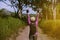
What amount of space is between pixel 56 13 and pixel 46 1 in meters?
0.23

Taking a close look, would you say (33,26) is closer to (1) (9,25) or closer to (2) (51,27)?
(1) (9,25)

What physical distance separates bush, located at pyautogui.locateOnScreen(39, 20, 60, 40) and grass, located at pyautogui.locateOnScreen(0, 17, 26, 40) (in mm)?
298

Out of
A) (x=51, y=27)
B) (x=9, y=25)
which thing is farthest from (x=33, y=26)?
(x=51, y=27)

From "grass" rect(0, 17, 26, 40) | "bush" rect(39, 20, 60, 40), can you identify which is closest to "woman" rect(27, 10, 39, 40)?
"grass" rect(0, 17, 26, 40)

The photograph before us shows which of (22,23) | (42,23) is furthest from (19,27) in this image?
(42,23)

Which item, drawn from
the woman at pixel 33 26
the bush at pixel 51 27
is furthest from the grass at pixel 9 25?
the woman at pixel 33 26

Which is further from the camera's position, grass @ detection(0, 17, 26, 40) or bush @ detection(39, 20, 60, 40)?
bush @ detection(39, 20, 60, 40)

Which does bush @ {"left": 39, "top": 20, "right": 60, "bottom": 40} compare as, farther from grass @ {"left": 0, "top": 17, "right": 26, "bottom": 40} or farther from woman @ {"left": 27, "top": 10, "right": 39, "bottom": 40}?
woman @ {"left": 27, "top": 10, "right": 39, "bottom": 40}

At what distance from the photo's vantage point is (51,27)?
3.09 m

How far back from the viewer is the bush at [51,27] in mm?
2998

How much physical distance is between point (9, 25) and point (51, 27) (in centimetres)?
60

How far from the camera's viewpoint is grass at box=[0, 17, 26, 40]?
2.69 metres

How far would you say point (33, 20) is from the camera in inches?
A: 85.9

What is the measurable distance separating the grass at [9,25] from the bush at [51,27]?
298 mm
